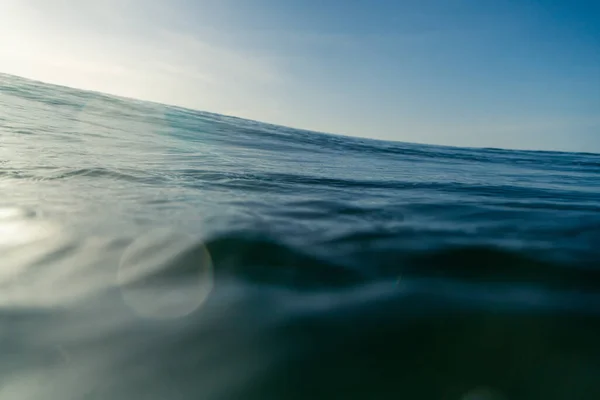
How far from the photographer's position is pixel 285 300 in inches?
70.6

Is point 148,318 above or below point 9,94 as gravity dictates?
below

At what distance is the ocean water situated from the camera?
1253 millimetres

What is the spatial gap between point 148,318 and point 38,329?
0.44 meters

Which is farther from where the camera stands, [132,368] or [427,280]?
[427,280]

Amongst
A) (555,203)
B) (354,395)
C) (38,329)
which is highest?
(555,203)

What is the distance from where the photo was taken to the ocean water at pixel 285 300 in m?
1.25

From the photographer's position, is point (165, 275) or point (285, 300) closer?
point (285, 300)

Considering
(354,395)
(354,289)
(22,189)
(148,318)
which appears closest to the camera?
(354,395)

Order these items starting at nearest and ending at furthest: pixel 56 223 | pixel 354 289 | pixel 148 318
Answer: pixel 148 318 → pixel 354 289 → pixel 56 223

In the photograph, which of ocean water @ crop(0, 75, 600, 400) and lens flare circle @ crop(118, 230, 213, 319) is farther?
lens flare circle @ crop(118, 230, 213, 319)

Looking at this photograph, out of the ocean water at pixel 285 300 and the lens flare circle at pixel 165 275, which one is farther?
the lens flare circle at pixel 165 275

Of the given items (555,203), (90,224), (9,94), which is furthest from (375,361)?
(9,94)

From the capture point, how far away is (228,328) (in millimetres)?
1563

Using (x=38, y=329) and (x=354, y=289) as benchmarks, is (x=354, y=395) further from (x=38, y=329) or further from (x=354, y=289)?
(x=38, y=329)
